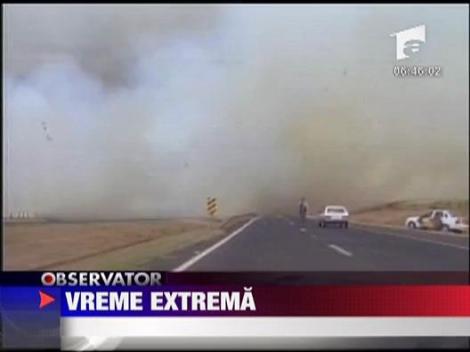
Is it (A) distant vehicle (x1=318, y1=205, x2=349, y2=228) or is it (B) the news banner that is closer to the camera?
(B) the news banner

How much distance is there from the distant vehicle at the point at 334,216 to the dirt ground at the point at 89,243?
46cm

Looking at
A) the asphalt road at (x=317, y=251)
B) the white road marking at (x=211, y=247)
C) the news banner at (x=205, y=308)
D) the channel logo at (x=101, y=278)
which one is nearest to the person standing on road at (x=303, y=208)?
the asphalt road at (x=317, y=251)

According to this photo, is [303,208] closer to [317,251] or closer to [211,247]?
[317,251]

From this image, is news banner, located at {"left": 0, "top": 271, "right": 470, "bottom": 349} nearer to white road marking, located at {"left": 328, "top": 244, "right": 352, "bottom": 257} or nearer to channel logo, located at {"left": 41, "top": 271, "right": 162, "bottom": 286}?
channel logo, located at {"left": 41, "top": 271, "right": 162, "bottom": 286}

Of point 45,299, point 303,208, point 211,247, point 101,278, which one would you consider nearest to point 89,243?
point 101,278

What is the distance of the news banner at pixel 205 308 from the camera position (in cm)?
408

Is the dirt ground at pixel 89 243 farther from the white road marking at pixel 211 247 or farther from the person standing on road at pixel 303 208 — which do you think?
the person standing on road at pixel 303 208

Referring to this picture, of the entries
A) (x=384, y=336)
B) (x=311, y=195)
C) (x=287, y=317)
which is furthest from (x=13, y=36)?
(x=384, y=336)

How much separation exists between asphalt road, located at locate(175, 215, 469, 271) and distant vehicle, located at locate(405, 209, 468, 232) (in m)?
0.04

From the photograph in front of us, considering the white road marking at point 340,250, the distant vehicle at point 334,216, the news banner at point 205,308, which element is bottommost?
the news banner at point 205,308

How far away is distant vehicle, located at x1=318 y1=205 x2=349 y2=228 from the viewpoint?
4.22 m

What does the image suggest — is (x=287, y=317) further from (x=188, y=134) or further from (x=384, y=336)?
(x=188, y=134)
